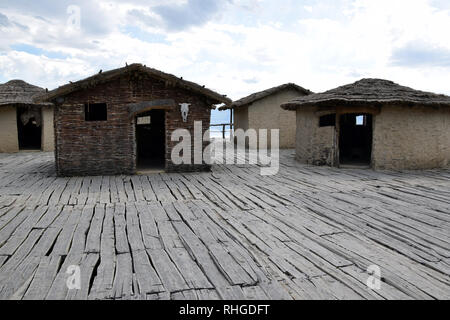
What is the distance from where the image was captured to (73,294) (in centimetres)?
355

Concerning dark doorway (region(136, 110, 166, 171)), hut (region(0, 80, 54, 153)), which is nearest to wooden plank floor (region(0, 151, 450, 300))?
dark doorway (region(136, 110, 166, 171))

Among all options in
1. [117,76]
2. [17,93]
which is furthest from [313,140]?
[17,93]

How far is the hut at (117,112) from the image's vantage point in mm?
10430

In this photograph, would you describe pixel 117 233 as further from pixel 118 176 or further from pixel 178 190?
pixel 118 176

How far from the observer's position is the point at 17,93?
18000mm

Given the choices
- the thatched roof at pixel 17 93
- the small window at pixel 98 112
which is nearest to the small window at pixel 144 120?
the small window at pixel 98 112

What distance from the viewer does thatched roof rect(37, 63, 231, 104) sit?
33.0ft

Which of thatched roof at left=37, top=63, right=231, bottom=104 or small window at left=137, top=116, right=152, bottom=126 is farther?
small window at left=137, top=116, right=152, bottom=126

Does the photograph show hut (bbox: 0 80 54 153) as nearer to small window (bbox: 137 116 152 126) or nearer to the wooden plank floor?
small window (bbox: 137 116 152 126)

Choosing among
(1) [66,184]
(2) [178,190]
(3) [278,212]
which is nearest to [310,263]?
(3) [278,212]

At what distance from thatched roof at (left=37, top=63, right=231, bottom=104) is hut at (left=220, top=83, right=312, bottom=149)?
28.7 feet

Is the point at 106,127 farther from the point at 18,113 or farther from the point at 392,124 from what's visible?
the point at 18,113

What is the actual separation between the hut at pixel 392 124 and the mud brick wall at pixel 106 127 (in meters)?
5.38
